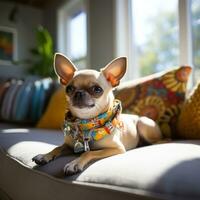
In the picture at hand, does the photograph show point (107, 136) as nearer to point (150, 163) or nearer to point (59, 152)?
point (59, 152)

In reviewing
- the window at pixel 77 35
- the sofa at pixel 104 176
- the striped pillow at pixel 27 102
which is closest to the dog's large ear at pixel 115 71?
the sofa at pixel 104 176

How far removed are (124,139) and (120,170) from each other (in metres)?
0.47

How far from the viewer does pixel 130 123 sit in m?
1.36

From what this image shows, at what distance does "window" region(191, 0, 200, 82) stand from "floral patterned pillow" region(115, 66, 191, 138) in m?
0.60

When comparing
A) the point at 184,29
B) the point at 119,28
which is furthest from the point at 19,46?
the point at 184,29

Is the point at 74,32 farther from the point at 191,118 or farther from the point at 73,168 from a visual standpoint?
the point at 73,168

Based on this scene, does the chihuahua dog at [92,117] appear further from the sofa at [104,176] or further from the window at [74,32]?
the window at [74,32]

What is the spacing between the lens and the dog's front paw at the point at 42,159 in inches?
40.3

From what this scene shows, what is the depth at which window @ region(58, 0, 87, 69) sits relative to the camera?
3641mm

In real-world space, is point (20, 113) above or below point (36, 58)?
below

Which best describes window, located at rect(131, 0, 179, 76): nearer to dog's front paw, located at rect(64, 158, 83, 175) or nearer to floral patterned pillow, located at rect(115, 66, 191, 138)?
floral patterned pillow, located at rect(115, 66, 191, 138)

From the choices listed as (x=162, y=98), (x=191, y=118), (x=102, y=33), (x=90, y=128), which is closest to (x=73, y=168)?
(x=90, y=128)

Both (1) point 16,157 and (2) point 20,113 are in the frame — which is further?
(2) point 20,113

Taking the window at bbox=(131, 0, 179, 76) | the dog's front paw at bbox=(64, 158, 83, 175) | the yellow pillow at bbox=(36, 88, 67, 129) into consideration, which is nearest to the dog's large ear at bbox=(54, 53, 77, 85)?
the dog's front paw at bbox=(64, 158, 83, 175)
